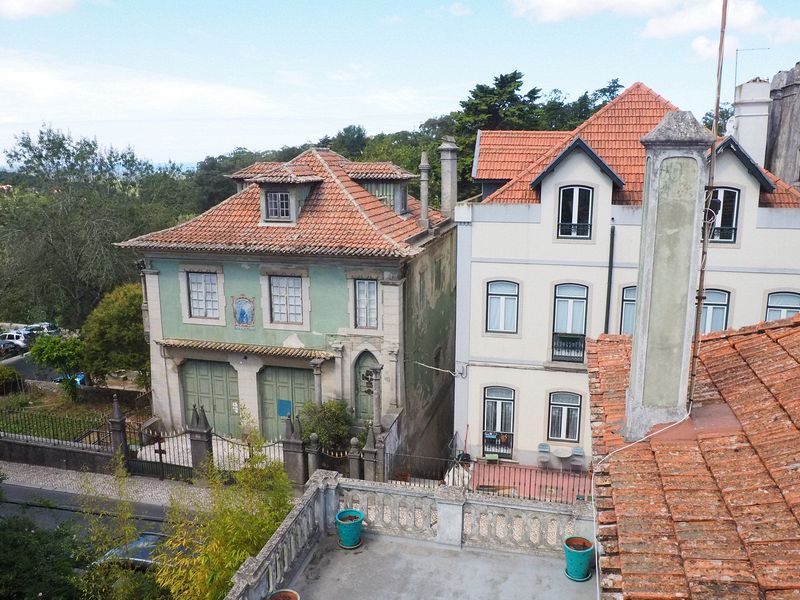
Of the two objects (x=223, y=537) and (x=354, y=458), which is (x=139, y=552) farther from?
(x=354, y=458)

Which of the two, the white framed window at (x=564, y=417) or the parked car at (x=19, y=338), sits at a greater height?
the white framed window at (x=564, y=417)

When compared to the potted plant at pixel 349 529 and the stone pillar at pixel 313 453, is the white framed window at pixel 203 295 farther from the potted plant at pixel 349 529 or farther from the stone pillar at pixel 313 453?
the potted plant at pixel 349 529

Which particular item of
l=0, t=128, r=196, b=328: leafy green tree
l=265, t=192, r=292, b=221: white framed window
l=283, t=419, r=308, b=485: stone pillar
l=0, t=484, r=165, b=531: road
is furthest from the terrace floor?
l=0, t=128, r=196, b=328: leafy green tree

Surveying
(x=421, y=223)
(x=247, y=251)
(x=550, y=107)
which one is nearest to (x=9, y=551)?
(x=247, y=251)

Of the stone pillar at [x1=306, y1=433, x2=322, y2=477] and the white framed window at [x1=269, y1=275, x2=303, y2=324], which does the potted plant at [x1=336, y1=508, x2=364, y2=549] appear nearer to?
the stone pillar at [x1=306, y1=433, x2=322, y2=477]

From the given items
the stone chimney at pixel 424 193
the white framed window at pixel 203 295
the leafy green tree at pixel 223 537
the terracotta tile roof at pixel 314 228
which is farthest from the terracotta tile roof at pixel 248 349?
the leafy green tree at pixel 223 537
